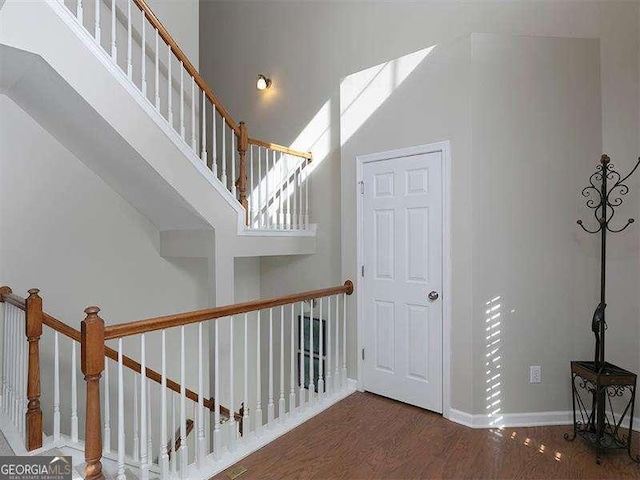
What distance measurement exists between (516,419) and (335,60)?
3.65 metres

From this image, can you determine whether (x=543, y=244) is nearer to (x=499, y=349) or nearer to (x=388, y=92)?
(x=499, y=349)

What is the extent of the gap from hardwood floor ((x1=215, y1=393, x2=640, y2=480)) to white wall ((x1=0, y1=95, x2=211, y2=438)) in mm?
1485

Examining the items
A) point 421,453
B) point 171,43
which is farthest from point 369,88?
point 421,453

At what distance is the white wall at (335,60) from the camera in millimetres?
2740

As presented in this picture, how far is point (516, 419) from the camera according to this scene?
274 centimetres

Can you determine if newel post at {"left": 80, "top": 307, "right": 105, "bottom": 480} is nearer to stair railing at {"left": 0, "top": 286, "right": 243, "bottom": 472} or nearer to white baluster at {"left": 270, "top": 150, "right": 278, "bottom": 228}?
stair railing at {"left": 0, "top": 286, "right": 243, "bottom": 472}

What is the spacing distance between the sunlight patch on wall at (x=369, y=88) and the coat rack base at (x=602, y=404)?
2.52 meters

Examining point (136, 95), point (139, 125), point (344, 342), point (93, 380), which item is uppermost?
point (136, 95)

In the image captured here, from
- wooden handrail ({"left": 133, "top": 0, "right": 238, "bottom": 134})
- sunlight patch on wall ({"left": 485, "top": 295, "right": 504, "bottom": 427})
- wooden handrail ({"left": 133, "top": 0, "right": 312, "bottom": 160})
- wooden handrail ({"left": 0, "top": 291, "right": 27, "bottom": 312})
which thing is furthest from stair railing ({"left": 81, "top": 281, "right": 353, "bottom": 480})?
wooden handrail ({"left": 133, "top": 0, "right": 238, "bottom": 134})

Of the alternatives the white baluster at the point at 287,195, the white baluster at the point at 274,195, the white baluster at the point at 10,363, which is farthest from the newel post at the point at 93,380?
the white baluster at the point at 287,195

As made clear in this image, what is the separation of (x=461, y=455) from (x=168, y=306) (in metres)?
2.99

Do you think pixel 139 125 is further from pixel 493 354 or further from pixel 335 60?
pixel 493 354

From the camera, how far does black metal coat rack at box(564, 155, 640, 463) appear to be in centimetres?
235

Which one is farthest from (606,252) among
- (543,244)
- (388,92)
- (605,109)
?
(388,92)
